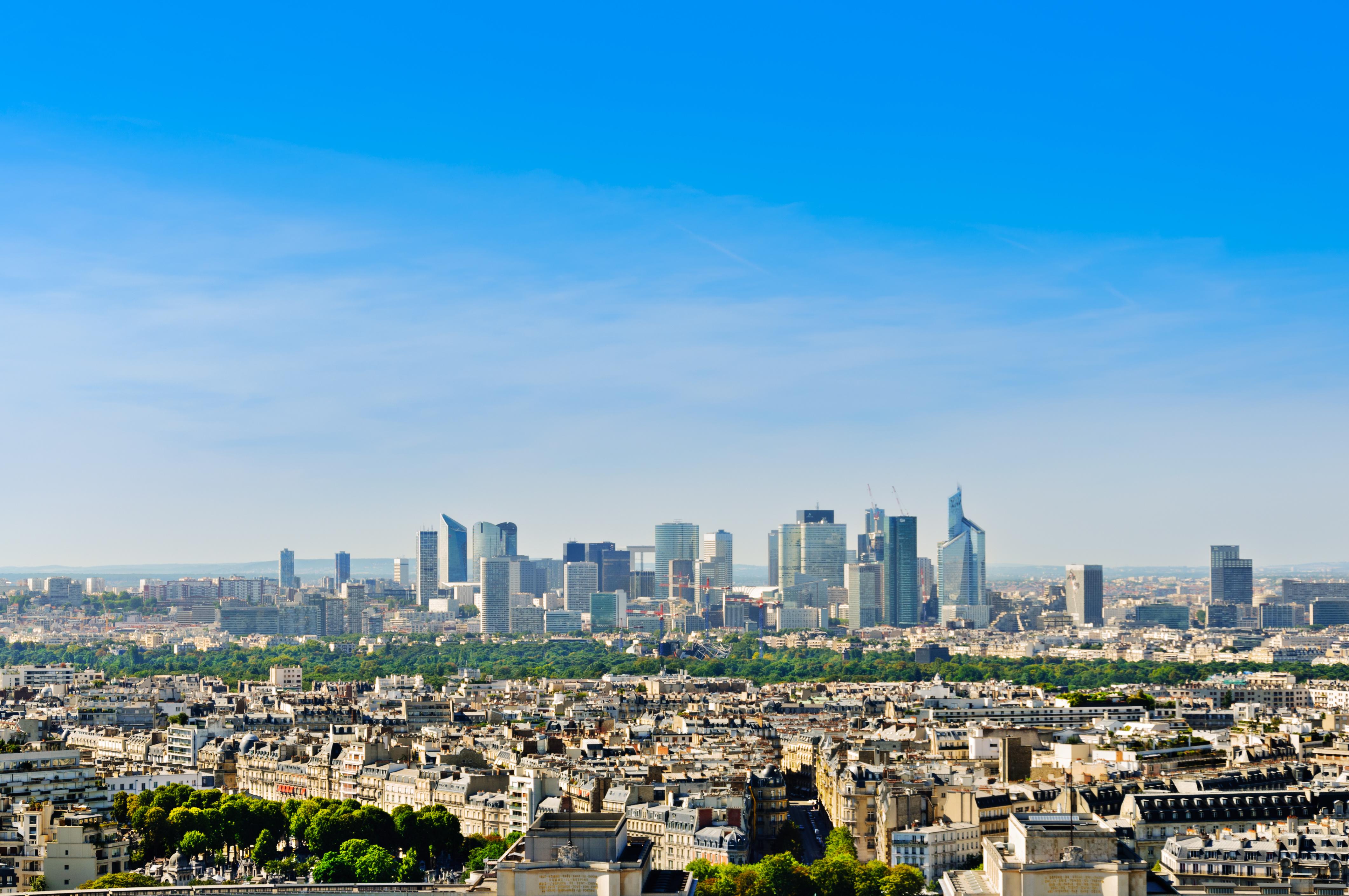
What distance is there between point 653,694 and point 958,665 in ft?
184

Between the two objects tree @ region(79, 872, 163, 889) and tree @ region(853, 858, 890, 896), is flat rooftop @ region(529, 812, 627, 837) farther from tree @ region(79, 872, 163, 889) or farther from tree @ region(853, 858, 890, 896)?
tree @ region(853, 858, 890, 896)

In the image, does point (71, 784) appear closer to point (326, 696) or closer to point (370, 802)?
Result: point (370, 802)

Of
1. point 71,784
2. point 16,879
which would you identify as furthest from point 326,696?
point 16,879

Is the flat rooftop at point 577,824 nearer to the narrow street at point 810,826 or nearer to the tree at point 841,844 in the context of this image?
the tree at point 841,844

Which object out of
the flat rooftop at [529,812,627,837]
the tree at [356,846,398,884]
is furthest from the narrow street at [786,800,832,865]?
the flat rooftop at [529,812,627,837]

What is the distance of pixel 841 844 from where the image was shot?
2387 inches

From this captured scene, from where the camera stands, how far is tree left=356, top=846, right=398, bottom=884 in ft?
183

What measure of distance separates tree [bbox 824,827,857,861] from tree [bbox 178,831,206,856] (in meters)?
19.3

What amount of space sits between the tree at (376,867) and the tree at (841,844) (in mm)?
12551

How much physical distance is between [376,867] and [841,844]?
1419cm

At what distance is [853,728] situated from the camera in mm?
103188

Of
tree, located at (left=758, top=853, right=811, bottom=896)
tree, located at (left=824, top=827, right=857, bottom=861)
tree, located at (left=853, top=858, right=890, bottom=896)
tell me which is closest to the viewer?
tree, located at (left=758, top=853, right=811, bottom=896)

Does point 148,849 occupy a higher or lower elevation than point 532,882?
lower

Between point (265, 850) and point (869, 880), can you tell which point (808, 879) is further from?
point (265, 850)
